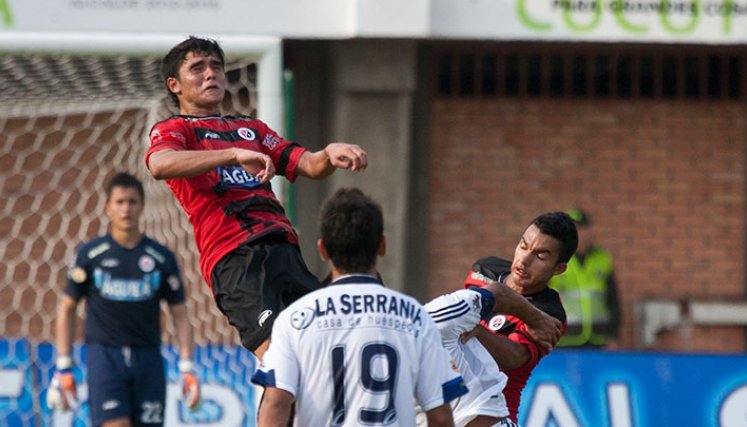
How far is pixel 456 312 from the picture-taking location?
194 inches

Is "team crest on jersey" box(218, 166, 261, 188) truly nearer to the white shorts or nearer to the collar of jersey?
the white shorts

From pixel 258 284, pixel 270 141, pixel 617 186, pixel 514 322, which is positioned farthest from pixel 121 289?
pixel 617 186

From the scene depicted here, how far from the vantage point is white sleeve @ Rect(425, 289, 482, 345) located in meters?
4.93

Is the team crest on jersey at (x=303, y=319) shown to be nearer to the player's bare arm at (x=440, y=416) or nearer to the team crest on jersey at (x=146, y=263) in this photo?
the player's bare arm at (x=440, y=416)

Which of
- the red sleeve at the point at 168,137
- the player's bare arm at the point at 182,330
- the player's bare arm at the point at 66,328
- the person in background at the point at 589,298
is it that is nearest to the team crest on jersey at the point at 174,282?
the player's bare arm at the point at 182,330

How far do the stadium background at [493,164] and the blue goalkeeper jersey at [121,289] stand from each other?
5.88 ft

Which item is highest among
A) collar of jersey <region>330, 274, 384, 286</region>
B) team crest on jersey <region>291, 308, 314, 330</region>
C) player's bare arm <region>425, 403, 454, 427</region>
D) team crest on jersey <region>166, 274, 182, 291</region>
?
collar of jersey <region>330, 274, 384, 286</region>

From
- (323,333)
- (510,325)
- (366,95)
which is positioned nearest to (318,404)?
(323,333)

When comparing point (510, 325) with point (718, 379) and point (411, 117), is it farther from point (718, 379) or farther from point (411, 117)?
→ point (411, 117)

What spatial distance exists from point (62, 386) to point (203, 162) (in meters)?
3.85

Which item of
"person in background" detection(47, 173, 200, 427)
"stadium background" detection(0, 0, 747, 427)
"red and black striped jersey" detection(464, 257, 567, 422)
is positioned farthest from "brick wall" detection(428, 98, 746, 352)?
"red and black striped jersey" detection(464, 257, 567, 422)

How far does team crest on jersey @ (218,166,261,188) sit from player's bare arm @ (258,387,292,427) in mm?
1255

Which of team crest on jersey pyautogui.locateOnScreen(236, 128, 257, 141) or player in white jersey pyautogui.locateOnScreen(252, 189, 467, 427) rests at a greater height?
team crest on jersey pyautogui.locateOnScreen(236, 128, 257, 141)

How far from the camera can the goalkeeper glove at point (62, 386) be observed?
8.44 meters
